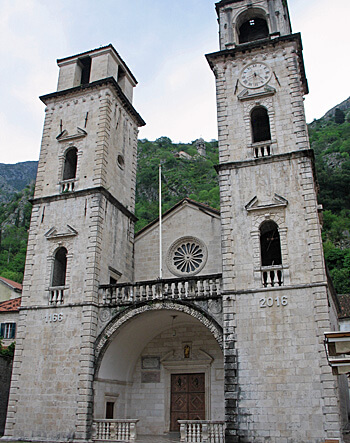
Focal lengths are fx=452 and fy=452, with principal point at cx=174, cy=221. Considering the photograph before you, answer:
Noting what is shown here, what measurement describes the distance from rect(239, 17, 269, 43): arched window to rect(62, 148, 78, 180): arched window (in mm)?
9449

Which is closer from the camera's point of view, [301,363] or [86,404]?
[301,363]

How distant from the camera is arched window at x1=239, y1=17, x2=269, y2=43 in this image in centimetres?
2092

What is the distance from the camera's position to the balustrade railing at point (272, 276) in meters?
14.9

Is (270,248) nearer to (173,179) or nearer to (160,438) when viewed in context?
(160,438)

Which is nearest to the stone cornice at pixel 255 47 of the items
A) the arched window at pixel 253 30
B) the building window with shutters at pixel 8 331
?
the arched window at pixel 253 30

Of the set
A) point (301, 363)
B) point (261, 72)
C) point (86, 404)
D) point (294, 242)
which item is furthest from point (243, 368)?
point (261, 72)

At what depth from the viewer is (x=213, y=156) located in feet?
288

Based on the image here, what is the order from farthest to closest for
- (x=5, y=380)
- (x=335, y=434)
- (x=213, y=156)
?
Result: (x=213, y=156) → (x=5, y=380) → (x=335, y=434)

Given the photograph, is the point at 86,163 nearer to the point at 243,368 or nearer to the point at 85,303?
the point at 85,303

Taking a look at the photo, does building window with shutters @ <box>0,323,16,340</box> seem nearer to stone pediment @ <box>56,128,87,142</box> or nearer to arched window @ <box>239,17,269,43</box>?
stone pediment @ <box>56,128,87,142</box>

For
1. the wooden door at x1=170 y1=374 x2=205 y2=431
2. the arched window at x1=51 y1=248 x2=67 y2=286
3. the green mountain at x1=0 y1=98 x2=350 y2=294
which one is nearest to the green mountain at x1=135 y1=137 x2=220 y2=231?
the green mountain at x1=0 y1=98 x2=350 y2=294

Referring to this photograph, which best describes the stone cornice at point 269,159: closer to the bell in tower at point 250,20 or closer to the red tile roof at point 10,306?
the bell in tower at point 250,20

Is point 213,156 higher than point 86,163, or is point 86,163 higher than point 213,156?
point 213,156

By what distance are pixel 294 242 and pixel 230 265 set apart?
2.28m
